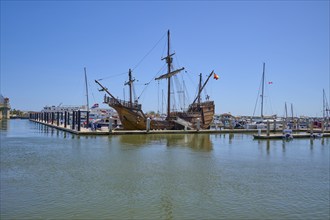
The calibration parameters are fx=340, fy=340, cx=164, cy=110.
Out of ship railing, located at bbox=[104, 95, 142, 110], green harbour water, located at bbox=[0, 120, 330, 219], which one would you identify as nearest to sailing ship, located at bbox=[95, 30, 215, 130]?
ship railing, located at bbox=[104, 95, 142, 110]

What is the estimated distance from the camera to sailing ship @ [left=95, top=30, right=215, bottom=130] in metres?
45.0

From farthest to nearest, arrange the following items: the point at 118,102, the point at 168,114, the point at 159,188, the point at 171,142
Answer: the point at 168,114 → the point at 118,102 → the point at 171,142 → the point at 159,188

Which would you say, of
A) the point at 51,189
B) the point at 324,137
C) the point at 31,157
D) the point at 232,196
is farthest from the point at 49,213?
the point at 324,137

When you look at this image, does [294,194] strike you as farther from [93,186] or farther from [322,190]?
[93,186]

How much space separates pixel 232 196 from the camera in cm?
1290

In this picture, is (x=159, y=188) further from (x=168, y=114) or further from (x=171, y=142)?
(x=168, y=114)

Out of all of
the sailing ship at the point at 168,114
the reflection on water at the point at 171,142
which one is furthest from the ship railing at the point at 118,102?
the reflection on water at the point at 171,142

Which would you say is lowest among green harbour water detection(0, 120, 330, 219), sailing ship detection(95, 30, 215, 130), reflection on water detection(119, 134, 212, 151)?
green harbour water detection(0, 120, 330, 219)

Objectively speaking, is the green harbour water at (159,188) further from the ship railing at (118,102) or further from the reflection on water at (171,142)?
the ship railing at (118,102)

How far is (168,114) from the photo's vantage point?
48.1 m

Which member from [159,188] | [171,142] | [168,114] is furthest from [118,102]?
[159,188]

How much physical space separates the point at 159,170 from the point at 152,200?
5.78 meters

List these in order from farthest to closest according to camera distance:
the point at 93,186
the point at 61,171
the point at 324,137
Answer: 1. the point at 324,137
2. the point at 61,171
3. the point at 93,186

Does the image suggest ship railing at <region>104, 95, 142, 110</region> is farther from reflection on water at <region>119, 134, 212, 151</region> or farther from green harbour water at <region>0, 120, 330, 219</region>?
green harbour water at <region>0, 120, 330, 219</region>
